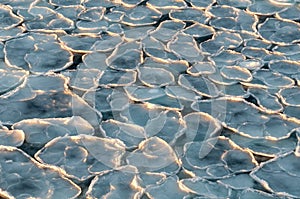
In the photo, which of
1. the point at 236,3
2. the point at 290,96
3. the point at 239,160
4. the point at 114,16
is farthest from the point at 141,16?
the point at 239,160

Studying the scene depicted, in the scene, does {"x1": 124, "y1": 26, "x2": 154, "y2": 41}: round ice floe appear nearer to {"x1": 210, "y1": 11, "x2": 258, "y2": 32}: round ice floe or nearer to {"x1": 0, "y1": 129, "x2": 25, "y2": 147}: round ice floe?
{"x1": 210, "y1": 11, "x2": 258, "y2": 32}: round ice floe

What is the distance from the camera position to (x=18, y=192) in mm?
1028

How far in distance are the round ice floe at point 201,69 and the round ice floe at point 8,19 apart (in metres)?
0.51

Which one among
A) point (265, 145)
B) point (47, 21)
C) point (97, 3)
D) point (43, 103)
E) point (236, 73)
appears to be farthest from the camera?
point (97, 3)

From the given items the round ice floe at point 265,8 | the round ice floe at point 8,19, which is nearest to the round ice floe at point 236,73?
the round ice floe at point 265,8

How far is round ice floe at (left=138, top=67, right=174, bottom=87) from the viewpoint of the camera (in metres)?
1.33

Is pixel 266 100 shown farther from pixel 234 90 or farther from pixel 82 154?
pixel 82 154

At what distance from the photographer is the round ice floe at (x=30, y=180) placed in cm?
103

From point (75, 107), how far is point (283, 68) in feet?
1.68

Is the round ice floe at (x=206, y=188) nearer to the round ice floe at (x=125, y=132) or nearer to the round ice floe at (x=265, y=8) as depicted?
the round ice floe at (x=125, y=132)

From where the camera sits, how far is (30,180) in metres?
1.05

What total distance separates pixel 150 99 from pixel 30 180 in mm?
341

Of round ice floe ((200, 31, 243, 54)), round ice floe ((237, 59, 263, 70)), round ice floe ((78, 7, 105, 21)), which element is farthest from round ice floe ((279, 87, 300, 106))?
round ice floe ((78, 7, 105, 21))

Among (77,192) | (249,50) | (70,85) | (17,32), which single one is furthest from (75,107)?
(249,50)
